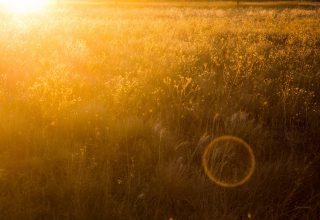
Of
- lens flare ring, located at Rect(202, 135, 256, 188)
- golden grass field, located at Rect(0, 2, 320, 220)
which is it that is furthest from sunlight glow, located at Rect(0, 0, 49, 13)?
lens flare ring, located at Rect(202, 135, 256, 188)

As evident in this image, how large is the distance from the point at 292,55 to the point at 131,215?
617cm

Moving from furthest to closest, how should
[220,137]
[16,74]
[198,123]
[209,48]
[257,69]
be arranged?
[209,48], [257,69], [16,74], [198,123], [220,137]

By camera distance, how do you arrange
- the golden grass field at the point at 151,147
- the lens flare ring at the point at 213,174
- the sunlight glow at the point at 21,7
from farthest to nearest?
the sunlight glow at the point at 21,7 → the lens flare ring at the point at 213,174 → the golden grass field at the point at 151,147

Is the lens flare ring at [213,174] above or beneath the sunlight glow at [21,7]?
above

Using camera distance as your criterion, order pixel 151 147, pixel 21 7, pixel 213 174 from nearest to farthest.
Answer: pixel 213 174
pixel 151 147
pixel 21 7

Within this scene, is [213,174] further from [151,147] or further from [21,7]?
[21,7]

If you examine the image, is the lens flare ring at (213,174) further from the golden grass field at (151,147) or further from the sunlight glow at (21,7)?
the sunlight glow at (21,7)

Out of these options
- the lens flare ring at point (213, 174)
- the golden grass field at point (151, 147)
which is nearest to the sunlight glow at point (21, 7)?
the golden grass field at point (151, 147)

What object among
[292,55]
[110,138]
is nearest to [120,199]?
[110,138]

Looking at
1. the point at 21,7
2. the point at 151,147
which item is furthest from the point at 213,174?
the point at 21,7

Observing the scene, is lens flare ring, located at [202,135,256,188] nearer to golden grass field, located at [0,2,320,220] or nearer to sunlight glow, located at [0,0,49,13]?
golden grass field, located at [0,2,320,220]

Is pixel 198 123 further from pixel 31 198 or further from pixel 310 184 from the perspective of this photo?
pixel 31 198

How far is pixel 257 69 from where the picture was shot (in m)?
6.40

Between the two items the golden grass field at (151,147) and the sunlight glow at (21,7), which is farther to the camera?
the sunlight glow at (21,7)
